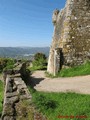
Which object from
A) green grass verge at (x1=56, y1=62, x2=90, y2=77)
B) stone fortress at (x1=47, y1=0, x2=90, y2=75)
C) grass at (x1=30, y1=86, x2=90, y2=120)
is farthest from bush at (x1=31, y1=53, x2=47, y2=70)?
grass at (x1=30, y1=86, x2=90, y2=120)

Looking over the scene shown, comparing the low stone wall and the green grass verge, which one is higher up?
the green grass verge

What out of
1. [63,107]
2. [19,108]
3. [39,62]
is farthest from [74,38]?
[39,62]

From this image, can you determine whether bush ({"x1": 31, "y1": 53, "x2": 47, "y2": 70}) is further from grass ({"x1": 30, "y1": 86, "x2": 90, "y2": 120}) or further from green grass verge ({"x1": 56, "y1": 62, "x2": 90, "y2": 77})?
grass ({"x1": 30, "y1": 86, "x2": 90, "y2": 120})

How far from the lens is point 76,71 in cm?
1831

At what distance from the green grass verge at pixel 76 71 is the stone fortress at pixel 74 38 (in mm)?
599

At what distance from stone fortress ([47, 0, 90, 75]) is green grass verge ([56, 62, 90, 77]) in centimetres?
60

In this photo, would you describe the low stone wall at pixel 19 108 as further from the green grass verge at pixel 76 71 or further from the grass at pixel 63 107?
the green grass verge at pixel 76 71

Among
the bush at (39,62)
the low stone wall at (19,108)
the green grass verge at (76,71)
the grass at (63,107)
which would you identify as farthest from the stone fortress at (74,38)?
the bush at (39,62)

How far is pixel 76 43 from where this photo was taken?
64.6 feet

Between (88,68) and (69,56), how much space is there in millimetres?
2113

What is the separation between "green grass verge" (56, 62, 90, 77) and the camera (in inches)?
690

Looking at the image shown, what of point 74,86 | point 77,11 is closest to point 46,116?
point 74,86

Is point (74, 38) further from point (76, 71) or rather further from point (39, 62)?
point (39, 62)

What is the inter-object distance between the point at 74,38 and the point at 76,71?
108 inches
